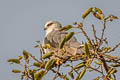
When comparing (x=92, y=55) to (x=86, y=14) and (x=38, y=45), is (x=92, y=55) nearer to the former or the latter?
(x=86, y=14)

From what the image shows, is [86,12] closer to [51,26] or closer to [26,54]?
[26,54]

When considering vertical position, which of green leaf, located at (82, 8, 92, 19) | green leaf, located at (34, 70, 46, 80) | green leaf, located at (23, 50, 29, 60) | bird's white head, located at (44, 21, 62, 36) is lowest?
green leaf, located at (34, 70, 46, 80)

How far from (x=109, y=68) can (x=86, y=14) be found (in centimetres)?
75

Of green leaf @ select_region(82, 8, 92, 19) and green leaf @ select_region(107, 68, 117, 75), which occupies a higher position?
green leaf @ select_region(82, 8, 92, 19)

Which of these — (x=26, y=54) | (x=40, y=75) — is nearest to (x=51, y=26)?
(x=26, y=54)

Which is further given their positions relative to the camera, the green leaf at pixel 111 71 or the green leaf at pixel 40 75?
the green leaf at pixel 111 71

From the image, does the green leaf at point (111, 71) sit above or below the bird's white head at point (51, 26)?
below

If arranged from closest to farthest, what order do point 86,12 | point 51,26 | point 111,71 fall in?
1. point 86,12
2. point 111,71
3. point 51,26

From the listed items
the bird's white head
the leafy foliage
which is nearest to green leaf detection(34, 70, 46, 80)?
the leafy foliage

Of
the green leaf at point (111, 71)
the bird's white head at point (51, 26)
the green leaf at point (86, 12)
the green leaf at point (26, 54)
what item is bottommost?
the green leaf at point (111, 71)

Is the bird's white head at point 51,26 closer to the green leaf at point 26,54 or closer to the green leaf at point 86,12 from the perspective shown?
Result: the green leaf at point 26,54

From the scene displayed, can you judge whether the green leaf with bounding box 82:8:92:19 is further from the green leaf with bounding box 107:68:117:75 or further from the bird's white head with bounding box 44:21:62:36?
the bird's white head with bounding box 44:21:62:36


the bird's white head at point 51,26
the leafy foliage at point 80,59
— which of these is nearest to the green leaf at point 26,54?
the leafy foliage at point 80,59

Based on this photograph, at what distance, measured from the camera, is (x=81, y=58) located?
2791mm
